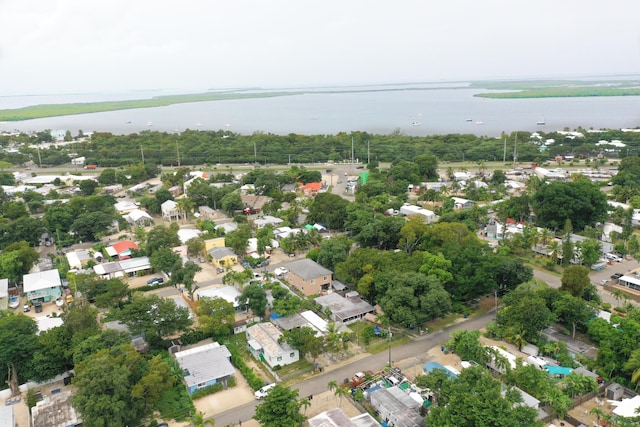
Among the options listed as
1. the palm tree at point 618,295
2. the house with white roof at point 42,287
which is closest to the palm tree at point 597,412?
the palm tree at point 618,295

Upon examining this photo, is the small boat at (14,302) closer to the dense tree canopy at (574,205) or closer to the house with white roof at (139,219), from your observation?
the house with white roof at (139,219)

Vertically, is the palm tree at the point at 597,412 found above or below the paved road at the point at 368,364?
above

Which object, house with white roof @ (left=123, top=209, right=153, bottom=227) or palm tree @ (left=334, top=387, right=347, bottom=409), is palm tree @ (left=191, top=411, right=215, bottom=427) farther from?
house with white roof @ (left=123, top=209, right=153, bottom=227)

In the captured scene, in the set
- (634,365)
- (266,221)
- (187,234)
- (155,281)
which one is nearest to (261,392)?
(634,365)

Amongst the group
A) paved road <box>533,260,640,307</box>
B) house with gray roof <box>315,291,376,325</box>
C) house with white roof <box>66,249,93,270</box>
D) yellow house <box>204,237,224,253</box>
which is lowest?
paved road <box>533,260,640,307</box>

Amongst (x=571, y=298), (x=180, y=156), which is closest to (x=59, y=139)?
(x=180, y=156)

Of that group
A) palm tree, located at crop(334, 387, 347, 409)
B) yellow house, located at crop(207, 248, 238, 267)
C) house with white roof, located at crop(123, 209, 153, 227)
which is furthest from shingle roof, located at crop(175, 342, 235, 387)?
house with white roof, located at crop(123, 209, 153, 227)
